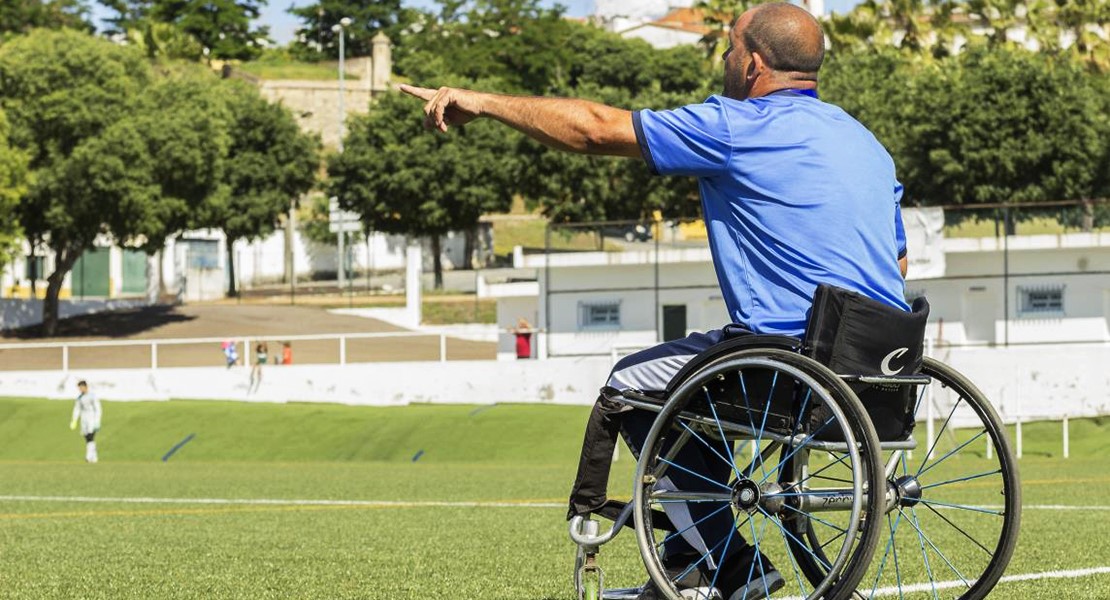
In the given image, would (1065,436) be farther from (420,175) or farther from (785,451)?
(420,175)

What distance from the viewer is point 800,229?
183 inches

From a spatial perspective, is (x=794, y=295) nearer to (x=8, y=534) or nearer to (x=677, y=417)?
(x=677, y=417)

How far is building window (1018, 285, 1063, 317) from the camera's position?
140 feet

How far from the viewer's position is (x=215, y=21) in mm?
116562

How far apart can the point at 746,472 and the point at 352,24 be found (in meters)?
120

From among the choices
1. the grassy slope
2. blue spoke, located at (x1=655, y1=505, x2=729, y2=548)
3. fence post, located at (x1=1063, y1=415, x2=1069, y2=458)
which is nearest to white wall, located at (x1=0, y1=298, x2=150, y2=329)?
the grassy slope

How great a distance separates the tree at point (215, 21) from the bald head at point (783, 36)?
112911 mm

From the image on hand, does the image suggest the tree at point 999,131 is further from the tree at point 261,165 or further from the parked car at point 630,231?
the tree at point 261,165

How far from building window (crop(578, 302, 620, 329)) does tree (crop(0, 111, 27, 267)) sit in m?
21.3

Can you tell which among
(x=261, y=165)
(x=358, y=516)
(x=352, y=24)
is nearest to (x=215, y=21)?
(x=352, y=24)

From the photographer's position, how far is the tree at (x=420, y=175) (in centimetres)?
7950

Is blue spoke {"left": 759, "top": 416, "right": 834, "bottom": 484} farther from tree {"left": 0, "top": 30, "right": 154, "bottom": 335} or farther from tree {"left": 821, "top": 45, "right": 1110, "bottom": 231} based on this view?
tree {"left": 821, "top": 45, "right": 1110, "bottom": 231}

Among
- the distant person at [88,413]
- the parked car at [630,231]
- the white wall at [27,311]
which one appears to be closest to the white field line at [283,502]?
the distant person at [88,413]

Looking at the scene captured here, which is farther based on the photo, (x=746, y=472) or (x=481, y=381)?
(x=481, y=381)
